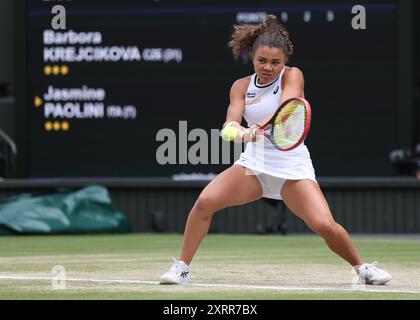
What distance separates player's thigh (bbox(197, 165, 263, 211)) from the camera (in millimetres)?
8766

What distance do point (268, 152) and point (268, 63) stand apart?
623mm

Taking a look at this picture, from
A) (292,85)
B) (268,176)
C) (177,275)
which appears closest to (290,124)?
(292,85)

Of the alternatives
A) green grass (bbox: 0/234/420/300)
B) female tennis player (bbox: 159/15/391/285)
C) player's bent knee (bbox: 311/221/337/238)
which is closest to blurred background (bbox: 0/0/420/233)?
green grass (bbox: 0/234/420/300)

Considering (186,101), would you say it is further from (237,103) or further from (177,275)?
(177,275)

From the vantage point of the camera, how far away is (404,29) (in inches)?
628

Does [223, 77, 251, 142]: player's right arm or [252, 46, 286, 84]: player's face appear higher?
[252, 46, 286, 84]: player's face

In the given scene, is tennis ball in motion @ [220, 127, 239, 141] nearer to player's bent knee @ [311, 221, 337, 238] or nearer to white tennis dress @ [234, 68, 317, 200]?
white tennis dress @ [234, 68, 317, 200]

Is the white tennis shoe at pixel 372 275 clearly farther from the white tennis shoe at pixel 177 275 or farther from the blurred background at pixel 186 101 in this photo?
the blurred background at pixel 186 101
